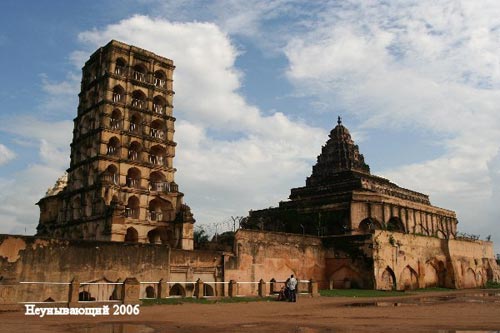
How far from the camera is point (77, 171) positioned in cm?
3862

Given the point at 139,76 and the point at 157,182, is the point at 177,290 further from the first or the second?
the point at 139,76

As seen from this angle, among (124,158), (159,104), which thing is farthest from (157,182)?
(159,104)

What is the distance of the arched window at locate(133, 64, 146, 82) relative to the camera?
39.9 m

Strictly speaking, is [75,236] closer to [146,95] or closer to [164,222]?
[164,222]

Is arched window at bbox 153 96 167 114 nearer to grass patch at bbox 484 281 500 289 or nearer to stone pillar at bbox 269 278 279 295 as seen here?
stone pillar at bbox 269 278 279 295

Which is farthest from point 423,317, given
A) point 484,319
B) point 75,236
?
point 75,236

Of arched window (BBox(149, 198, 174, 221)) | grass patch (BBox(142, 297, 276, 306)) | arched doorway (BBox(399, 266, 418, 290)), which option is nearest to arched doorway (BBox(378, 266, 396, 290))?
arched doorway (BBox(399, 266, 418, 290))

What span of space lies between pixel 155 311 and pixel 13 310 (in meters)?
5.15

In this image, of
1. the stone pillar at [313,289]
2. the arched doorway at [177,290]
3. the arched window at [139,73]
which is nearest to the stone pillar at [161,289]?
the arched doorway at [177,290]

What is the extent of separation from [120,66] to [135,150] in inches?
276

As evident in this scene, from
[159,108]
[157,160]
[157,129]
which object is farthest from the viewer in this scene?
[159,108]

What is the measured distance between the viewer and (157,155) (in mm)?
39969

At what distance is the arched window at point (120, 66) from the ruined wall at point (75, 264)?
17.9 m

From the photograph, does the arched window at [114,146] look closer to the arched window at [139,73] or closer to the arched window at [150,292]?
the arched window at [139,73]
